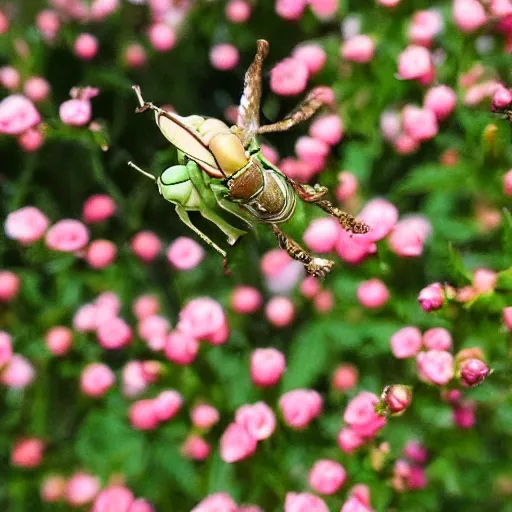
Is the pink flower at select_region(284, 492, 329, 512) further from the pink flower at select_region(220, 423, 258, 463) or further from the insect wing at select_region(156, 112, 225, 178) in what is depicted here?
the insect wing at select_region(156, 112, 225, 178)

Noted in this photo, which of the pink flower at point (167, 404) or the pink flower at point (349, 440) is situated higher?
the pink flower at point (349, 440)

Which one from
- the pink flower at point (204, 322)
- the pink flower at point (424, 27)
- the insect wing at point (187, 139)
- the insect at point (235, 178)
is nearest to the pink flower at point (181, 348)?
the pink flower at point (204, 322)

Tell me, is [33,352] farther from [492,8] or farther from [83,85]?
[492,8]

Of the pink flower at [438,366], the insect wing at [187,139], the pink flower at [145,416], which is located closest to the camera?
the insect wing at [187,139]

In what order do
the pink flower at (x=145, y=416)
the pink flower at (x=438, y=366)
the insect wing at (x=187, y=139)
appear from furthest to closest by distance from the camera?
the pink flower at (x=145, y=416), the pink flower at (x=438, y=366), the insect wing at (x=187, y=139)

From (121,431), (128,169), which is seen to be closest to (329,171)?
(128,169)

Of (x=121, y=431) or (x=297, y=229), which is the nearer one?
(x=297, y=229)

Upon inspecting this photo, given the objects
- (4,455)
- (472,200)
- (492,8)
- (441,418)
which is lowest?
(4,455)

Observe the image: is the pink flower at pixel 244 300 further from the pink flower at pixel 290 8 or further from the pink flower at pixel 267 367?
the pink flower at pixel 290 8
